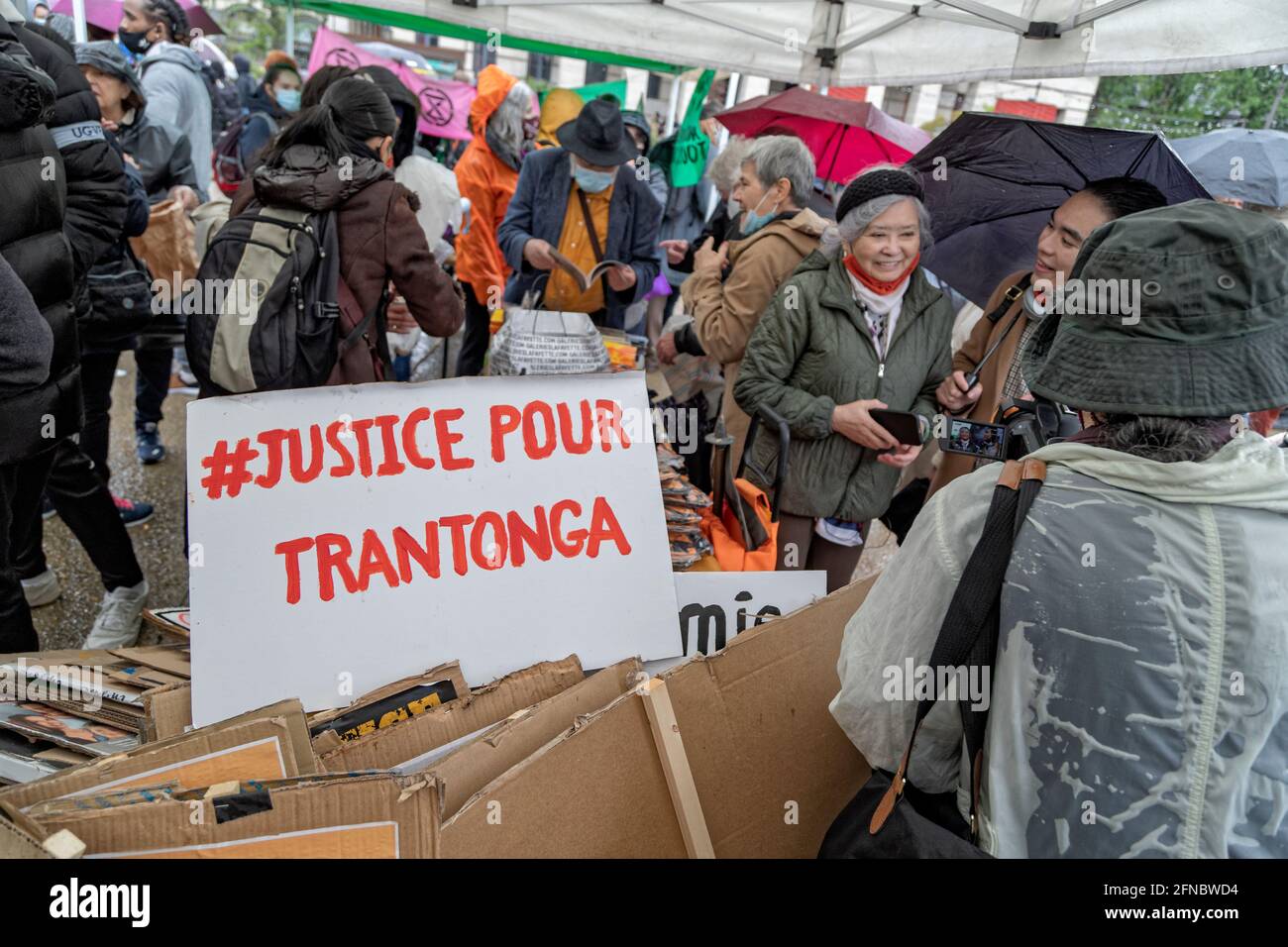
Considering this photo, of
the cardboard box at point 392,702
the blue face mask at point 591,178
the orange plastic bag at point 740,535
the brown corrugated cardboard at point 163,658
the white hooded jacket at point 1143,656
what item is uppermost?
the blue face mask at point 591,178

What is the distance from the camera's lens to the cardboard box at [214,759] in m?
1.38

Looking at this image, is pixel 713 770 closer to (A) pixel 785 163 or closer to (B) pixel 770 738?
(B) pixel 770 738

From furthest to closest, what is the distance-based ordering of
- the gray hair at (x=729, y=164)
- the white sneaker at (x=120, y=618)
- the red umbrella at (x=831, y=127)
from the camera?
the red umbrella at (x=831, y=127), the gray hair at (x=729, y=164), the white sneaker at (x=120, y=618)

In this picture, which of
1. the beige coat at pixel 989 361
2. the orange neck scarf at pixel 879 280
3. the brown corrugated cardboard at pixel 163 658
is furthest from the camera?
the beige coat at pixel 989 361

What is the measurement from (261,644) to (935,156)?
9.34 feet

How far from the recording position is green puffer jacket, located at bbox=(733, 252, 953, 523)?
8.68 ft

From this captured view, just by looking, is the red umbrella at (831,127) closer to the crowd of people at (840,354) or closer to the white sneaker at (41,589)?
the crowd of people at (840,354)

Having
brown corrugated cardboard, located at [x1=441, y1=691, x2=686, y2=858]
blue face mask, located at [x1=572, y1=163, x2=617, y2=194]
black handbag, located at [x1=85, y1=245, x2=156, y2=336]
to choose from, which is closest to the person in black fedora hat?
blue face mask, located at [x1=572, y1=163, x2=617, y2=194]

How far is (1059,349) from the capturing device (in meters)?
1.18

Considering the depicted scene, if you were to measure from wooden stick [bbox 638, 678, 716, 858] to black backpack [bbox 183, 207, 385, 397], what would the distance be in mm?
1473

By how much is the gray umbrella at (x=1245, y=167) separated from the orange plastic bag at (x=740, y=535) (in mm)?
3180

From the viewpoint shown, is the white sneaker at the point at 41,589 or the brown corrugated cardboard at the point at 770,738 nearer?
the brown corrugated cardboard at the point at 770,738

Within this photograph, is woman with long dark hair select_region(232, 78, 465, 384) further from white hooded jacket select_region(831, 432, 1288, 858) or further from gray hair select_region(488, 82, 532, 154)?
gray hair select_region(488, 82, 532, 154)

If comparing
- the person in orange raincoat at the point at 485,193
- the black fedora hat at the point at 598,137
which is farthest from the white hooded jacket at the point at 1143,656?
the person in orange raincoat at the point at 485,193
